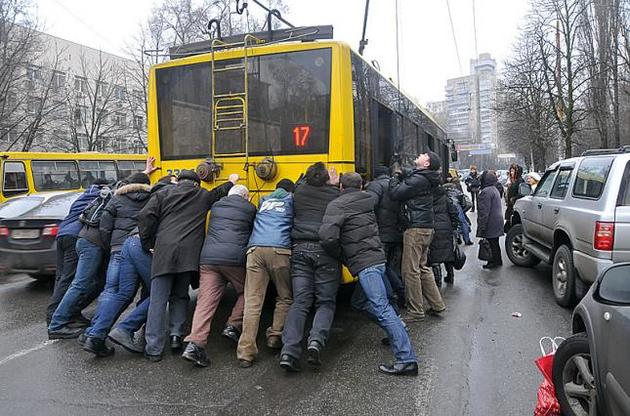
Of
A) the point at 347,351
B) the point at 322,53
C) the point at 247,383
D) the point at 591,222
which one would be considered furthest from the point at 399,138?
the point at 247,383

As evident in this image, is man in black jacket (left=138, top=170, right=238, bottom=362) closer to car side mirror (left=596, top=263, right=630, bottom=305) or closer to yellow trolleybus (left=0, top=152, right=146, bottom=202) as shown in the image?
car side mirror (left=596, top=263, right=630, bottom=305)

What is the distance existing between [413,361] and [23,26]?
27774mm

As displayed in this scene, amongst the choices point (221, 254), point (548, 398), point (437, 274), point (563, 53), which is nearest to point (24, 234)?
point (221, 254)

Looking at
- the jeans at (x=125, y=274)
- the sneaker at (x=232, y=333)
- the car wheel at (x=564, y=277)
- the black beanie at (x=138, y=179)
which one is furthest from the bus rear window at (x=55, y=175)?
the car wheel at (x=564, y=277)

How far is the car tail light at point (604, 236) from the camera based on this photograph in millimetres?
5133

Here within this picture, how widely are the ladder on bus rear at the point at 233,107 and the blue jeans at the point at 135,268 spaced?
157 centimetres

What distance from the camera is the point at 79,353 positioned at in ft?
16.8

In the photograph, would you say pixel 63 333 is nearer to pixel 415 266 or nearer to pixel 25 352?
pixel 25 352

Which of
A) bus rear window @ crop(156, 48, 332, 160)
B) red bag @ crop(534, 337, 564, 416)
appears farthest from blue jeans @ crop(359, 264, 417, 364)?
bus rear window @ crop(156, 48, 332, 160)

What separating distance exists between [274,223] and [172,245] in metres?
0.99

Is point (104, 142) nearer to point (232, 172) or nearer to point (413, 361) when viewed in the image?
point (232, 172)

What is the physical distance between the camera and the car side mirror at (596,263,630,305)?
9.00 ft

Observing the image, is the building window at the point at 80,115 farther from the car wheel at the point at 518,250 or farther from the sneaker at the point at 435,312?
the sneaker at the point at 435,312

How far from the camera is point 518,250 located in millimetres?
9211
